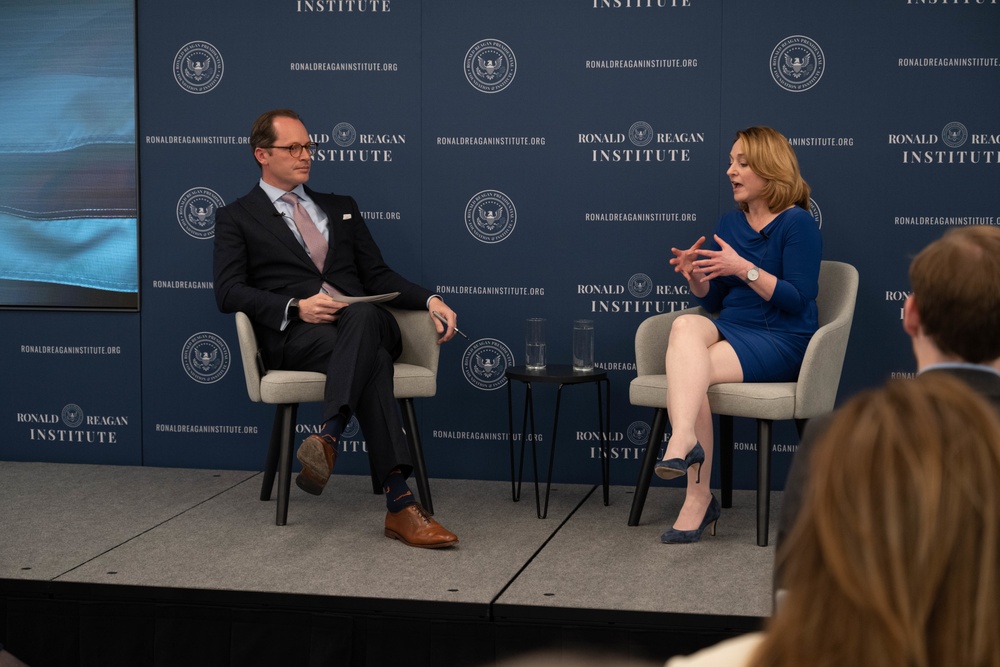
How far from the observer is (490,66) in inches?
173

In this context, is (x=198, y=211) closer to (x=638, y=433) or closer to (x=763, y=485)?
(x=638, y=433)

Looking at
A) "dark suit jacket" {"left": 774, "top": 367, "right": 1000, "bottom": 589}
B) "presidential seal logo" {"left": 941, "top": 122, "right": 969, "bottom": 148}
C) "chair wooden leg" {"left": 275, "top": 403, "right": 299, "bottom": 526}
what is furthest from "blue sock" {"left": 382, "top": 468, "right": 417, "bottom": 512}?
"presidential seal logo" {"left": 941, "top": 122, "right": 969, "bottom": 148}

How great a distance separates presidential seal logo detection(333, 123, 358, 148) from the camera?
14.8 feet

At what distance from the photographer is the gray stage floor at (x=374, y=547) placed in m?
2.94

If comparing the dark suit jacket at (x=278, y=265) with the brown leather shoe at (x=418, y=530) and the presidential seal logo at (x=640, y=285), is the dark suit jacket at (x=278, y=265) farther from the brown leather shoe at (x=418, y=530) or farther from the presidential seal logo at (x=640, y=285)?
the presidential seal logo at (x=640, y=285)

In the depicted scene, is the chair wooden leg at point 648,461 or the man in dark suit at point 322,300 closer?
the man in dark suit at point 322,300

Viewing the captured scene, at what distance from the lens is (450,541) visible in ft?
11.1

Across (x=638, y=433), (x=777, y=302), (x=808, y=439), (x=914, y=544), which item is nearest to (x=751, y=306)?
(x=777, y=302)

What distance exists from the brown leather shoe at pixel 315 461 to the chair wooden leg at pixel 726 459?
4.93 ft

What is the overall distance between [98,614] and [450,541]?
3.50 feet

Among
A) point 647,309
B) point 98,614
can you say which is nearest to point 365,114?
point 647,309

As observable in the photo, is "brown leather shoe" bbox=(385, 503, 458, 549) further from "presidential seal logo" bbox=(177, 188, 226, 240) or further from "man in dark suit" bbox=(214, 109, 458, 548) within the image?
"presidential seal logo" bbox=(177, 188, 226, 240)

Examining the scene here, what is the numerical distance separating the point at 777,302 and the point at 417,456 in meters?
1.38

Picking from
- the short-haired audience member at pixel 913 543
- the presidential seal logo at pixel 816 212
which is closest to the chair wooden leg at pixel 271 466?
the presidential seal logo at pixel 816 212
